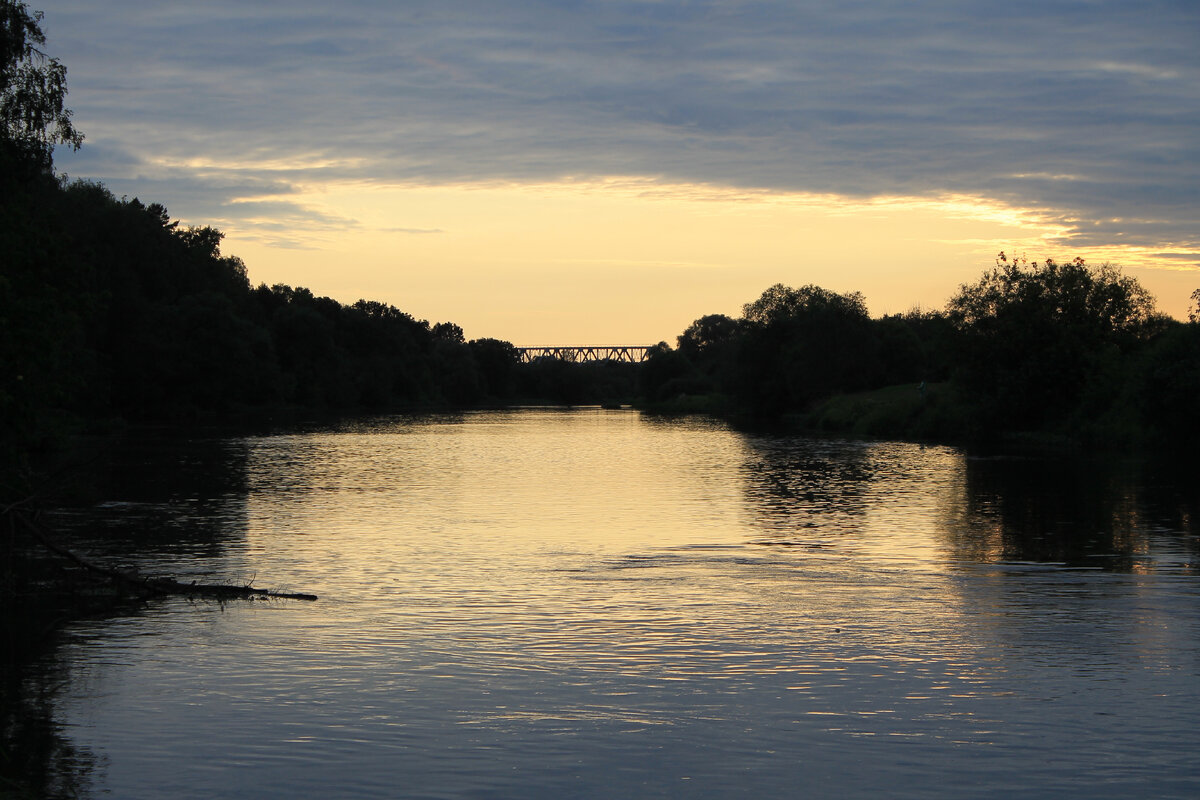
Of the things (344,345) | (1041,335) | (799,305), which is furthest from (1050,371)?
(344,345)

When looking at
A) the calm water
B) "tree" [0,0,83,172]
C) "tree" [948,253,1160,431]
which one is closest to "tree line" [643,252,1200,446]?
"tree" [948,253,1160,431]

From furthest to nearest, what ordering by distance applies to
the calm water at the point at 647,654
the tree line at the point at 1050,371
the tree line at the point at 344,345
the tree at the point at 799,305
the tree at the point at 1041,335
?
the tree at the point at 799,305, the tree at the point at 1041,335, the tree line at the point at 1050,371, the tree line at the point at 344,345, the calm water at the point at 647,654

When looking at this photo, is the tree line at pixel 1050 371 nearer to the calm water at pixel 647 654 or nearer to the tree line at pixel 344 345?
the tree line at pixel 344 345

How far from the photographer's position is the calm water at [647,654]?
37.3ft

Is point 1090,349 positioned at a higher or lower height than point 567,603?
higher

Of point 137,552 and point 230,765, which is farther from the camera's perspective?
point 137,552

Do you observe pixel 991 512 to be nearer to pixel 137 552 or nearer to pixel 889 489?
pixel 889 489

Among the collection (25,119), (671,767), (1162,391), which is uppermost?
(25,119)

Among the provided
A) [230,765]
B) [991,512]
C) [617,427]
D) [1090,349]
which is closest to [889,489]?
[991,512]

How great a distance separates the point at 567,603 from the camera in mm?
19609

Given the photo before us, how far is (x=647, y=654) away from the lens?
52.1 ft

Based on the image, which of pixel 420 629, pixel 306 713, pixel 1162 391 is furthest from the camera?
pixel 1162 391

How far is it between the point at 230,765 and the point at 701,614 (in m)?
9.06

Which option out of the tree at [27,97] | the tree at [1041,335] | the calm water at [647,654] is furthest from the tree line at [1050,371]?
the tree at [27,97]
